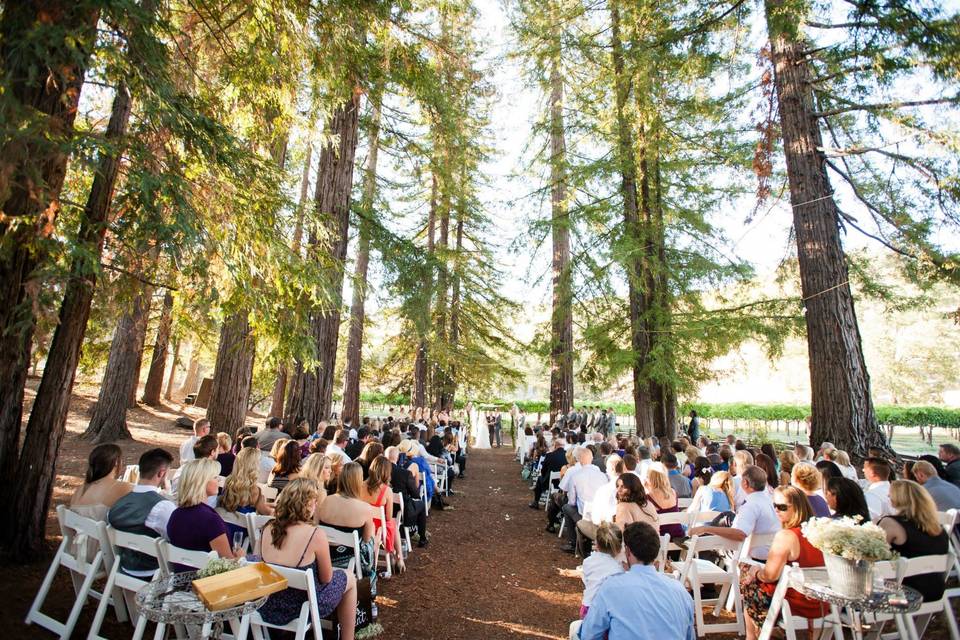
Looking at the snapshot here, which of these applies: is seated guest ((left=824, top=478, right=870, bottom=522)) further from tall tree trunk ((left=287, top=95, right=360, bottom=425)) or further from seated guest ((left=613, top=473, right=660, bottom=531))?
tall tree trunk ((left=287, top=95, right=360, bottom=425))

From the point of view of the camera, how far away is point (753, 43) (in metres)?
9.84

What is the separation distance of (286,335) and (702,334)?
8.71 m

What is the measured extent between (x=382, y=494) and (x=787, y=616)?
3517 mm

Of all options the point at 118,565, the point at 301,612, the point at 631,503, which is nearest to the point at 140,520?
the point at 118,565

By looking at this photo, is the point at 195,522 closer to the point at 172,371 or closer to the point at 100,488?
the point at 100,488

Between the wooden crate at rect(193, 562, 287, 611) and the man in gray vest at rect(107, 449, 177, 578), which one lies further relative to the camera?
the man in gray vest at rect(107, 449, 177, 578)

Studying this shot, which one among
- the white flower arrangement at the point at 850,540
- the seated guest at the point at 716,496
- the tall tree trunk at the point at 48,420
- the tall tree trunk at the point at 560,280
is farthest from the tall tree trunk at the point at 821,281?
the tall tree trunk at the point at 48,420

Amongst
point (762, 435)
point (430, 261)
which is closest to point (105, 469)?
point (430, 261)

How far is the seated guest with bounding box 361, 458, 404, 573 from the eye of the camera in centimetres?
504

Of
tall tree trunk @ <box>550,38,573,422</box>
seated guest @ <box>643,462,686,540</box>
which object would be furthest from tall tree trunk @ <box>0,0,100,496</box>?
tall tree trunk @ <box>550,38,573,422</box>

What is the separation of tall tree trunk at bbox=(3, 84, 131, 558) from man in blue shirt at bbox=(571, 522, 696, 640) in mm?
4730

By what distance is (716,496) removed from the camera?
5441mm

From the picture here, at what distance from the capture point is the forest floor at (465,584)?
4.12 metres

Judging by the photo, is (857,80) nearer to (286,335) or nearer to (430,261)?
(430,261)
